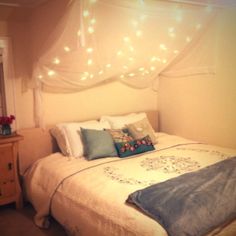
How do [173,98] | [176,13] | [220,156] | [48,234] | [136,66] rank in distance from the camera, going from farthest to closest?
[173,98]
[136,66]
[220,156]
[176,13]
[48,234]

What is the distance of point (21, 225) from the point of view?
261 centimetres

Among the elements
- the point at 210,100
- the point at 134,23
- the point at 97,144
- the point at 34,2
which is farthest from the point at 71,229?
the point at 210,100

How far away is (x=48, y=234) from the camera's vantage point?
8.13ft

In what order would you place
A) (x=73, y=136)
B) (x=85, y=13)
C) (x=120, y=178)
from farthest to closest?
(x=73, y=136) → (x=120, y=178) → (x=85, y=13)

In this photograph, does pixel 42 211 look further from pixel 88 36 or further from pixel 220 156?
pixel 220 156

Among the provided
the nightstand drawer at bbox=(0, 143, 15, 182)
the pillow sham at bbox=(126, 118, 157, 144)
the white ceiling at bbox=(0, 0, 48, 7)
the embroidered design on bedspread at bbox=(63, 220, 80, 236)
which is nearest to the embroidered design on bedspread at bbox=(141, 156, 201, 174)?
the pillow sham at bbox=(126, 118, 157, 144)

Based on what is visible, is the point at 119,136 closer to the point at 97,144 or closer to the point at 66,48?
the point at 97,144

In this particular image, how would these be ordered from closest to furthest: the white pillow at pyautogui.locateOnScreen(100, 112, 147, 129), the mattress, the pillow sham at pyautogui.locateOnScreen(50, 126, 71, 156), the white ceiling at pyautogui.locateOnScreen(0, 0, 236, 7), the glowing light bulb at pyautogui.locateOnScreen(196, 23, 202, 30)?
the mattress < the white ceiling at pyautogui.locateOnScreen(0, 0, 236, 7) < the pillow sham at pyautogui.locateOnScreen(50, 126, 71, 156) < the glowing light bulb at pyautogui.locateOnScreen(196, 23, 202, 30) < the white pillow at pyautogui.locateOnScreen(100, 112, 147, 129)


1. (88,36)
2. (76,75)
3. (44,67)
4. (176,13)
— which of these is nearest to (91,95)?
(76,75)

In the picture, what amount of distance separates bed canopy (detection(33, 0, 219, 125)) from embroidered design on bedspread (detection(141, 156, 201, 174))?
1.20m

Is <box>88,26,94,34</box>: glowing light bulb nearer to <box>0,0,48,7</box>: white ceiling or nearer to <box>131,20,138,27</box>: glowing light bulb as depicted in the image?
<box>131,20,138,27</box>: glowing light bulb

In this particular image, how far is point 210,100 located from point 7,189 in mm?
2667

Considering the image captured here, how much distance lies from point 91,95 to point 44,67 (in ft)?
2.79

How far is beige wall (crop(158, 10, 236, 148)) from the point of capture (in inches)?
129
